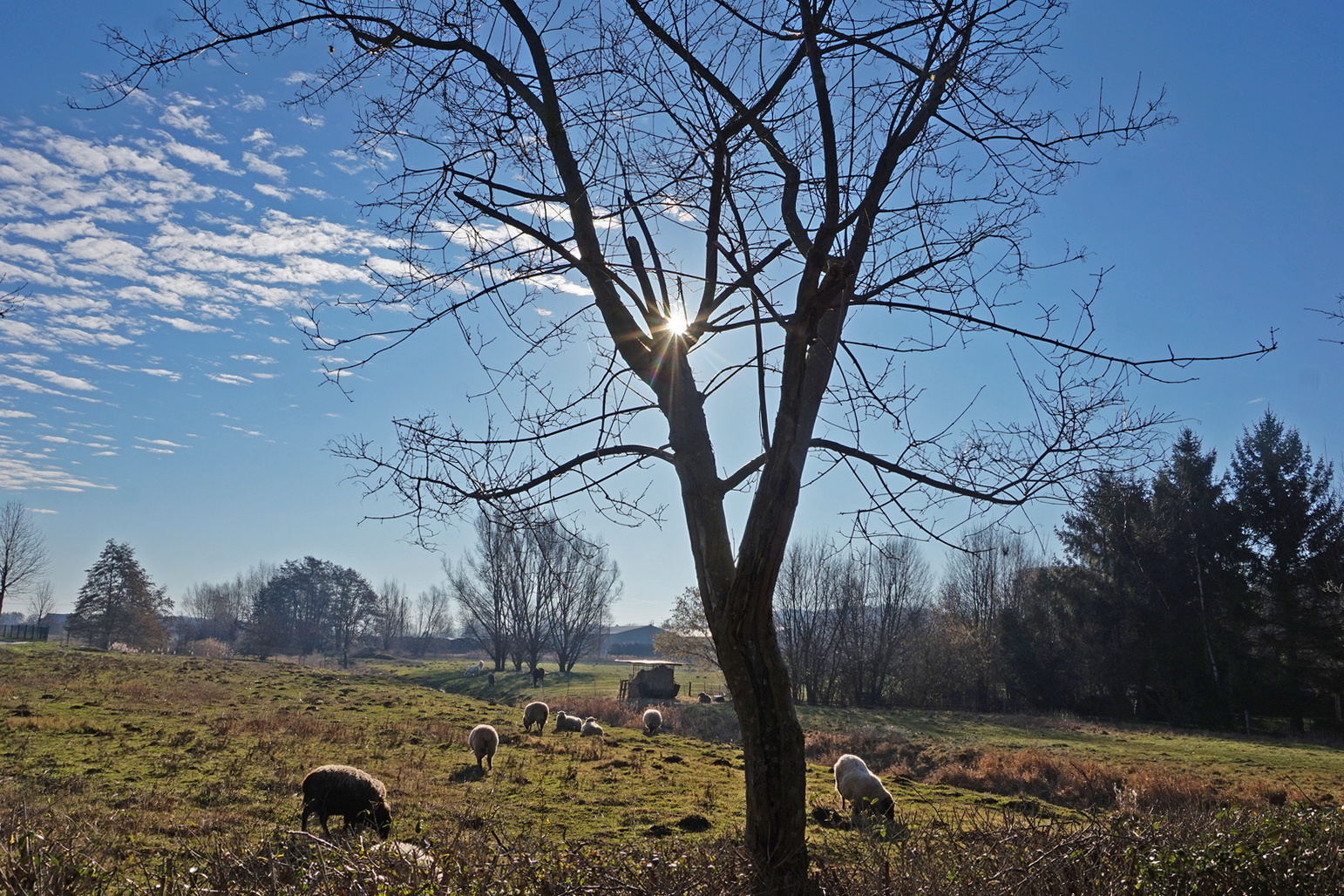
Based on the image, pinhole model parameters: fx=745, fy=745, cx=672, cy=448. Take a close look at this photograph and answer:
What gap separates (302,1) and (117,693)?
27.8 m

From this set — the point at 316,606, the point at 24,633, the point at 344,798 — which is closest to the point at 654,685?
the point at 344,798

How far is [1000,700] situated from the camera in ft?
144

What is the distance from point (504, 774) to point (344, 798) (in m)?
6.02

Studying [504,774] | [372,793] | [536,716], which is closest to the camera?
[372,793]

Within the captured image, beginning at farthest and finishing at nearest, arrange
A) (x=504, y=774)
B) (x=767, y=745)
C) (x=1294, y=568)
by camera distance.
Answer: (x=1294, y=568) < (x=504, y=774) < (x=767, y=745)

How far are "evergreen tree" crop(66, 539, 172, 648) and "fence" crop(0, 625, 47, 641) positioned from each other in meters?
1.78

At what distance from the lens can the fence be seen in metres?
58.4

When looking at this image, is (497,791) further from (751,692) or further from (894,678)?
(894,678)

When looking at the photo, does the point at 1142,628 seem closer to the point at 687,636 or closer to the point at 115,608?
the point at 687,636

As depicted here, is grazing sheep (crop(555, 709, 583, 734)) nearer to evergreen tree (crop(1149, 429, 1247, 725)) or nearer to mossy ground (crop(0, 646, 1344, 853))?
mossy ground (crop(0, 646, 1344, 853))

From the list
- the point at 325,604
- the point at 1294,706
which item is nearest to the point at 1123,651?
the point at 1294,706

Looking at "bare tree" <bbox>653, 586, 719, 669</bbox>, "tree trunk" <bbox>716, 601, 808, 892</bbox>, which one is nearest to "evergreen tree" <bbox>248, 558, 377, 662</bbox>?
"bare tree" <bbox>653, 586, 719, 669</bbox>

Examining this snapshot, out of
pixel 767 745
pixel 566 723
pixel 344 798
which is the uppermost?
pixel 767 745

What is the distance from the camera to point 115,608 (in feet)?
193
